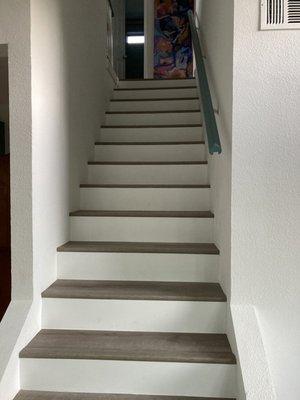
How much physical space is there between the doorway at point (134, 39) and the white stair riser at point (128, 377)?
340 inches

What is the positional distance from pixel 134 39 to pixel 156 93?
6.08 m

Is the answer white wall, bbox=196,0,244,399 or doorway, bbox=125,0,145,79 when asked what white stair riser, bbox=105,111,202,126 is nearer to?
white wall, bbox=196,0,244,399

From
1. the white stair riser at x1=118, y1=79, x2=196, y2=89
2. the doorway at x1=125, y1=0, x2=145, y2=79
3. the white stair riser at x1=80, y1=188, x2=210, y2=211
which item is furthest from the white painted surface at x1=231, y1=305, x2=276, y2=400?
the doorway at x1=125, y1=0, x2=145, y2=79

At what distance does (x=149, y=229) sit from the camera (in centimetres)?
246

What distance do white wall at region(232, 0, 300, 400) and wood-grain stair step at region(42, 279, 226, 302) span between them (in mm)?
229

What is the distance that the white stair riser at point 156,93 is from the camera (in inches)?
159

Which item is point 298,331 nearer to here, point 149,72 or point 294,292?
point 294,292

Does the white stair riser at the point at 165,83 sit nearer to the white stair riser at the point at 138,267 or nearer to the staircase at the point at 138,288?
the staircase at the point at 138,288

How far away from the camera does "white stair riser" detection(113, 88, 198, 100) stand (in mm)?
4027

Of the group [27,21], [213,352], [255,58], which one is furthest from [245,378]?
[27,21]

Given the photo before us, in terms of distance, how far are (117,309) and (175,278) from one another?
413mm

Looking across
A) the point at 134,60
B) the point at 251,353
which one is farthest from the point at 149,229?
the point at 134,60

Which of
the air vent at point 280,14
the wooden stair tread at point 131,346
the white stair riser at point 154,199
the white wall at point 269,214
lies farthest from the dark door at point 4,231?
the air vent at point 280,14

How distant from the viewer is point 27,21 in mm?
1840
